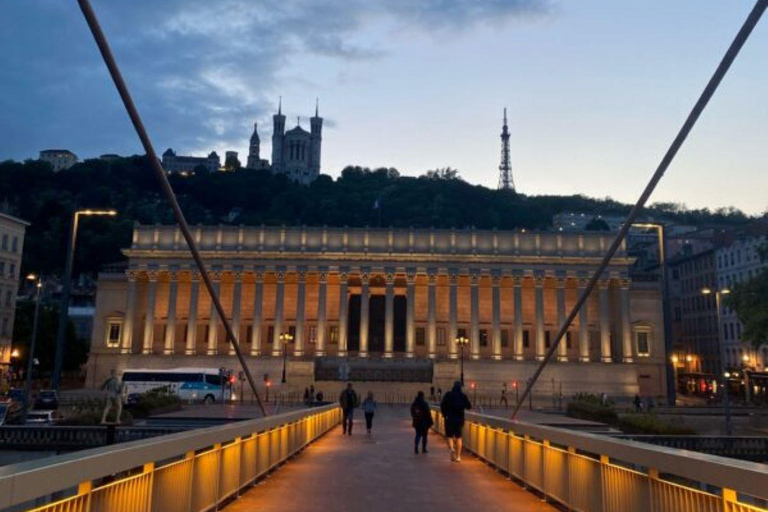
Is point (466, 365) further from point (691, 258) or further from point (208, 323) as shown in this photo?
point (691, 258)

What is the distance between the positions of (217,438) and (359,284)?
8027cm

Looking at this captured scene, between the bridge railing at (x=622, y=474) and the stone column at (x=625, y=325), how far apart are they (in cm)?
7063

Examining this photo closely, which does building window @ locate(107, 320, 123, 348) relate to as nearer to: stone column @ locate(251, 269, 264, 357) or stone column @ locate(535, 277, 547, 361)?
stone column @ locate(251, 269, 264, 357)

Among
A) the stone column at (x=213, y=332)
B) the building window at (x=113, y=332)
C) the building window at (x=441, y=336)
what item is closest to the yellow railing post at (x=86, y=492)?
the stone column at (x=213, y=332)

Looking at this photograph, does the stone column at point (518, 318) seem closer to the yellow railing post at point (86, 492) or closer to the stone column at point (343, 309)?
the stone column at point (343, 309)

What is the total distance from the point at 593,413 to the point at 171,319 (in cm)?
5832

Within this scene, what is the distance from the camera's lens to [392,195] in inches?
5527

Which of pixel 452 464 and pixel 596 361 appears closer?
pixel 452 464

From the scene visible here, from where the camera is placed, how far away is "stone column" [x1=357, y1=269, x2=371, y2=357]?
8025cm

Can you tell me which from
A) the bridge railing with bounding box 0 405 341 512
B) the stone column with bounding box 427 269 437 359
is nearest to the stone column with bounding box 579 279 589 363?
the stone column with bounding box 427 269 437 359

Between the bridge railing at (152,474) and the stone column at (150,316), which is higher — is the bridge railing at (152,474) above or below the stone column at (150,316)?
below

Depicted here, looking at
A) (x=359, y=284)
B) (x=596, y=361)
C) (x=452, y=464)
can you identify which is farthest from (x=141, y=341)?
(x=452, y=464)

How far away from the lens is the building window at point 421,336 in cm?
8681

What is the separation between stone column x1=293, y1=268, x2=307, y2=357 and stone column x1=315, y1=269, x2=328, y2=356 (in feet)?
6.25
